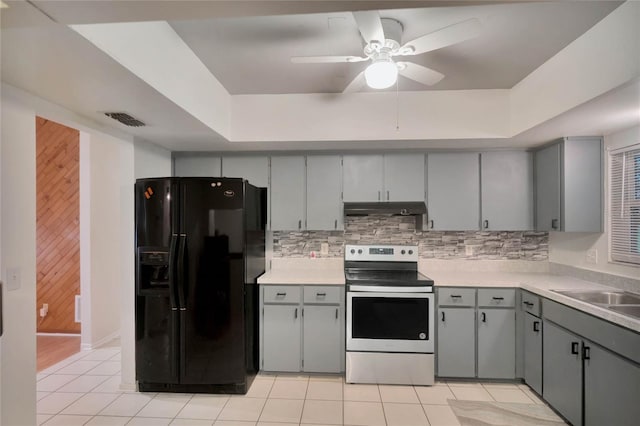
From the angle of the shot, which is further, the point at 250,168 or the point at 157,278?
the point at 250,168

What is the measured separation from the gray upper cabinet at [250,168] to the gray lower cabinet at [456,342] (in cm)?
210

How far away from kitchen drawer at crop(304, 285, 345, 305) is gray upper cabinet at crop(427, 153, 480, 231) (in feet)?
3.78

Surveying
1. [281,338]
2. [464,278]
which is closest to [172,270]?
[281,338]

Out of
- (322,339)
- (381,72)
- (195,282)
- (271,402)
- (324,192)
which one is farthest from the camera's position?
(324,192)

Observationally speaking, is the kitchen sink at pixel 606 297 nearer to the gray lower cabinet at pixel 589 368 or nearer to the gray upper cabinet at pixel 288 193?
the gray lower cabinet at pixel 589 368

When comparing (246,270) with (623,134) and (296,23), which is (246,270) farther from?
(623,134)

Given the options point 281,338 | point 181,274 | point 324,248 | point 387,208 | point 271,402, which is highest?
point 387,208

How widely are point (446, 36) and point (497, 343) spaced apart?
8.30 ft

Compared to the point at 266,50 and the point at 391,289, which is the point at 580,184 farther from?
the point at 266,50

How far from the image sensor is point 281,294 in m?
2.96

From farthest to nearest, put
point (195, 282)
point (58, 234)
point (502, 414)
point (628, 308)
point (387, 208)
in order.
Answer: point (58, 234) < point (387, 208) < point (195, 282) < point (502, 414) < point (628, 308)

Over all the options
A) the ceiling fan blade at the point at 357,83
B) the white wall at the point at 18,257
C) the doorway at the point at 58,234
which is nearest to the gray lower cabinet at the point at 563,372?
the ceiling fan blade at the point at 357,83

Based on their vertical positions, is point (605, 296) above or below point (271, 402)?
above

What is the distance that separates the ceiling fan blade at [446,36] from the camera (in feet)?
4.79
